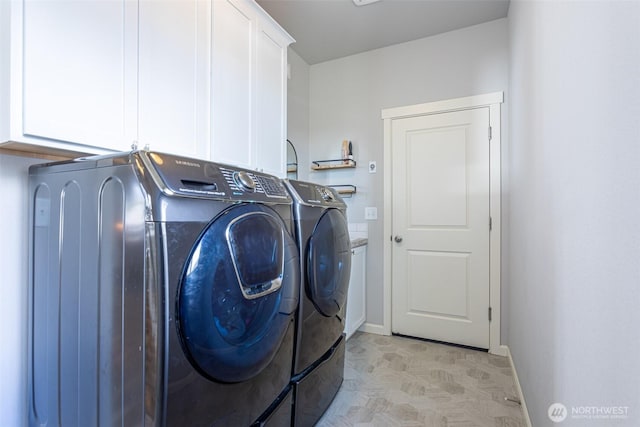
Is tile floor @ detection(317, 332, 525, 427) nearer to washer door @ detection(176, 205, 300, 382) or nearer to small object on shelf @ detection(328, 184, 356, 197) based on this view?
washer door @ detection(176, 205, 300, 382)

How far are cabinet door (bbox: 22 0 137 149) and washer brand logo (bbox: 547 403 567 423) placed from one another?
70.3 inches

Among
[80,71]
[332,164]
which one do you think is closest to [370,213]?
[332,164]

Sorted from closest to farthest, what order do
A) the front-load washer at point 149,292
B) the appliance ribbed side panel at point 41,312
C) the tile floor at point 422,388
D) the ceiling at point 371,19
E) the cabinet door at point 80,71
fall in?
the front-load washer at point 149,292
the cabinet door at point 80,71
the appliance ribbed side panel at point 41,312
the tile floor at point 422,388
the ceiling at point 371,19

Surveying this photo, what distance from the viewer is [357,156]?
10.0 ft

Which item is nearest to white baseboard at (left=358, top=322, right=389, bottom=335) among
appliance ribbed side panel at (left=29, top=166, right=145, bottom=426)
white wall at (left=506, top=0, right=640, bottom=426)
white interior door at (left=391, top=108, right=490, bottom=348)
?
white interior door at (left=391, top=108, right=490, bottom=348)

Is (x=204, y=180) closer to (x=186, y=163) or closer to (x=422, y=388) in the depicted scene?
(x=186, y=163)

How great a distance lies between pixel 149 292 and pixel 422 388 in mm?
1904

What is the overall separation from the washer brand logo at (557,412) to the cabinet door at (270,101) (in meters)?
1.75

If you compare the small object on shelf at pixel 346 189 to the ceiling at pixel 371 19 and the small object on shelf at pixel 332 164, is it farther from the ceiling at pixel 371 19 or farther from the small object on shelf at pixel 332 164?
the ceiling at pixel 371 19

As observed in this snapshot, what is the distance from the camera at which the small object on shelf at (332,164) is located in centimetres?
299

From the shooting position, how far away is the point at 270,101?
1.98m

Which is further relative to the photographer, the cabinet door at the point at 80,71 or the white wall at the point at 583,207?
Result: the cabinet door at the point at 80,71

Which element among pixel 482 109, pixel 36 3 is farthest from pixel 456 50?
pixel 36 3

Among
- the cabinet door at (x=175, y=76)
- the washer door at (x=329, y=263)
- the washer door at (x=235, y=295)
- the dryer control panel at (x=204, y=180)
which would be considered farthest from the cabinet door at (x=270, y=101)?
the washer door at (x=235, y=295)
